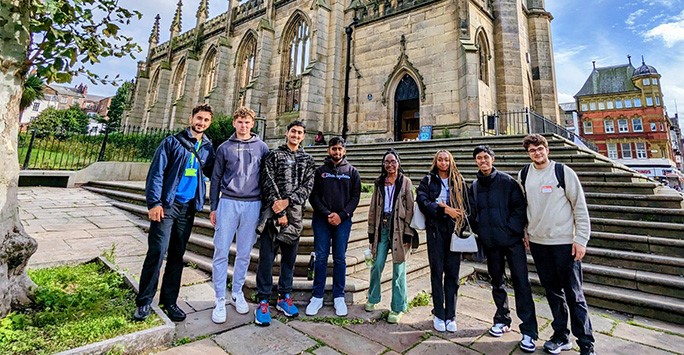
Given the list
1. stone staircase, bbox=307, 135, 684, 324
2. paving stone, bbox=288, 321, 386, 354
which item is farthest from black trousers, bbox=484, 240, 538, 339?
stone staircase, bbox=307, 135, 684, 324

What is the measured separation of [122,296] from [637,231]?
692cm

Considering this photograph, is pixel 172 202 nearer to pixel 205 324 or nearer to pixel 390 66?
pixel 205 324

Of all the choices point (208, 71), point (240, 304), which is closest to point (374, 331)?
point (240, 304)

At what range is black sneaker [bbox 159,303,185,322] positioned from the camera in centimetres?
284

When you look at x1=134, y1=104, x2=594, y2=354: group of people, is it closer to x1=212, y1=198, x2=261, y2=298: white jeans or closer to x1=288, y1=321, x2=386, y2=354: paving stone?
x1=212, y1=198, x2=261, y2=298: white jeans

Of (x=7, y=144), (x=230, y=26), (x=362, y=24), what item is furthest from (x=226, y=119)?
(x=7, y=144)

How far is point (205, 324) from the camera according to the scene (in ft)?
9.22

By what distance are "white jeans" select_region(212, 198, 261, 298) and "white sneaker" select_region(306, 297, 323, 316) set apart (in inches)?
31.1

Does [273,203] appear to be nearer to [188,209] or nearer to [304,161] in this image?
[304,161]

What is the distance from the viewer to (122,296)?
2.97 metres

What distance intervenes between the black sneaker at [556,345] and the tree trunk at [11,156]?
4.60m

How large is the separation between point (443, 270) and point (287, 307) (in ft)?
5.40

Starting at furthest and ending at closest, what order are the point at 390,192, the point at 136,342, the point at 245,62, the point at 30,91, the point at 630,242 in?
the point at 245,62 → the point at 30,91 → the point at 630,242 → the point at 390,192 → the point at 136,342

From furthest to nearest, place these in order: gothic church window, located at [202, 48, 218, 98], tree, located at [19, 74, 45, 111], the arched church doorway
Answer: gothic church window, located at [202, 48, 218, 98]
the arched church doorway
tree, located at [19, 74, 45, 111]
